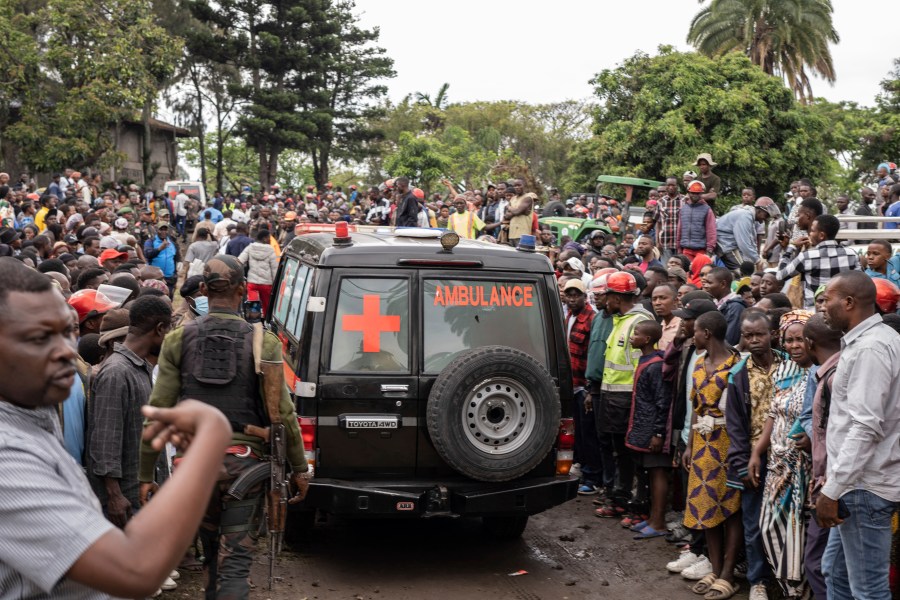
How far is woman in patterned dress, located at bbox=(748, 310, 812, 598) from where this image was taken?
5586 millimetres

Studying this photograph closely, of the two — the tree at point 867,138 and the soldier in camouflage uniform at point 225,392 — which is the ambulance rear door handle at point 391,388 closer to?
the soldier in camouflage uniform at point 225,392

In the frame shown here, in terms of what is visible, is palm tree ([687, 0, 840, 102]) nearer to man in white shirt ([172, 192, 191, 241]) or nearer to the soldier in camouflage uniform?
man in white shirt ([172, 192, 191, 241])

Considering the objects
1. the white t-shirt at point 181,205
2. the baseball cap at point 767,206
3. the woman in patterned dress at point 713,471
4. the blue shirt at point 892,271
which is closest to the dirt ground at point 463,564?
the woman in patterned dress at point 713,471

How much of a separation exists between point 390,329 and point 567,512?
292cm

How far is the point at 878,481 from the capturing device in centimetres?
438

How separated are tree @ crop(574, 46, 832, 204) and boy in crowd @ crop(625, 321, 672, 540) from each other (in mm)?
16463

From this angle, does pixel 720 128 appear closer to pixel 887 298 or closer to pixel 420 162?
pixel 420 162

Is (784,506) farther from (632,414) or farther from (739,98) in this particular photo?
(739,98)

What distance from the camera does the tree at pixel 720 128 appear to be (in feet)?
75.7

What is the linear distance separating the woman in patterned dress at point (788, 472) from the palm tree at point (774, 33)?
29584 millimetres

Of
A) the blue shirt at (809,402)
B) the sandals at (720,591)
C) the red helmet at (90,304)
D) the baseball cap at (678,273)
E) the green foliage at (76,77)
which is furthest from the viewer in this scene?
the green foliage at (76,77)

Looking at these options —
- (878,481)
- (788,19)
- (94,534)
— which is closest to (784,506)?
(878,481)

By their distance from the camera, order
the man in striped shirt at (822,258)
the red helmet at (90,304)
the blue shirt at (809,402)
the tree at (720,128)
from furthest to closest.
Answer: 1. the tree at (720,128)
2. the man in striped shirt at (822,258)
3. the red helmet at (90,304)
4. the blue shirt at (809,402)

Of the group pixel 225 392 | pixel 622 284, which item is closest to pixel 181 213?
pixel 622 284
